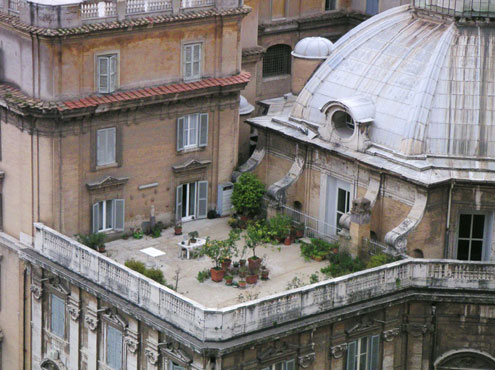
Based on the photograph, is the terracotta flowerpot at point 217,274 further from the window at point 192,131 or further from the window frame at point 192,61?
the window frame at point 192,61

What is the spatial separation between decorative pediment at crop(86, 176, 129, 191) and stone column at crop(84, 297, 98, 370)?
533cm

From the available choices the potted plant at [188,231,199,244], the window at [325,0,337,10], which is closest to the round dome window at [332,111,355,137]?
the potted plant at [188,231,199,244]

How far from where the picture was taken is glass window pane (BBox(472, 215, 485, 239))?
71.2m

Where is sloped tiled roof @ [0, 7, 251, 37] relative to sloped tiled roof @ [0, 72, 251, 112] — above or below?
above

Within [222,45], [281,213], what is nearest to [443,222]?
[281,213]

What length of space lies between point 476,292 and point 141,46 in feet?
61.1

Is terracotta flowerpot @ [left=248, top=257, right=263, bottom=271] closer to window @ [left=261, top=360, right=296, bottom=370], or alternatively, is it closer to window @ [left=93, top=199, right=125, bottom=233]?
window @ [left=261, top=360, right=296, bottom=370]

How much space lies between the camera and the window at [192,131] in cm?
7331

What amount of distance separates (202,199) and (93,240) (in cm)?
691

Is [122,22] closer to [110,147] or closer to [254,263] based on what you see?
[110,147]

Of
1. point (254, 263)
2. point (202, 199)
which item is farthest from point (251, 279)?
point (202, 199)

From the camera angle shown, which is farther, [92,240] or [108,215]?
[108,215]

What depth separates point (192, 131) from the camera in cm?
7388

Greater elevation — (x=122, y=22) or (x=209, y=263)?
(x=122, y=22)
